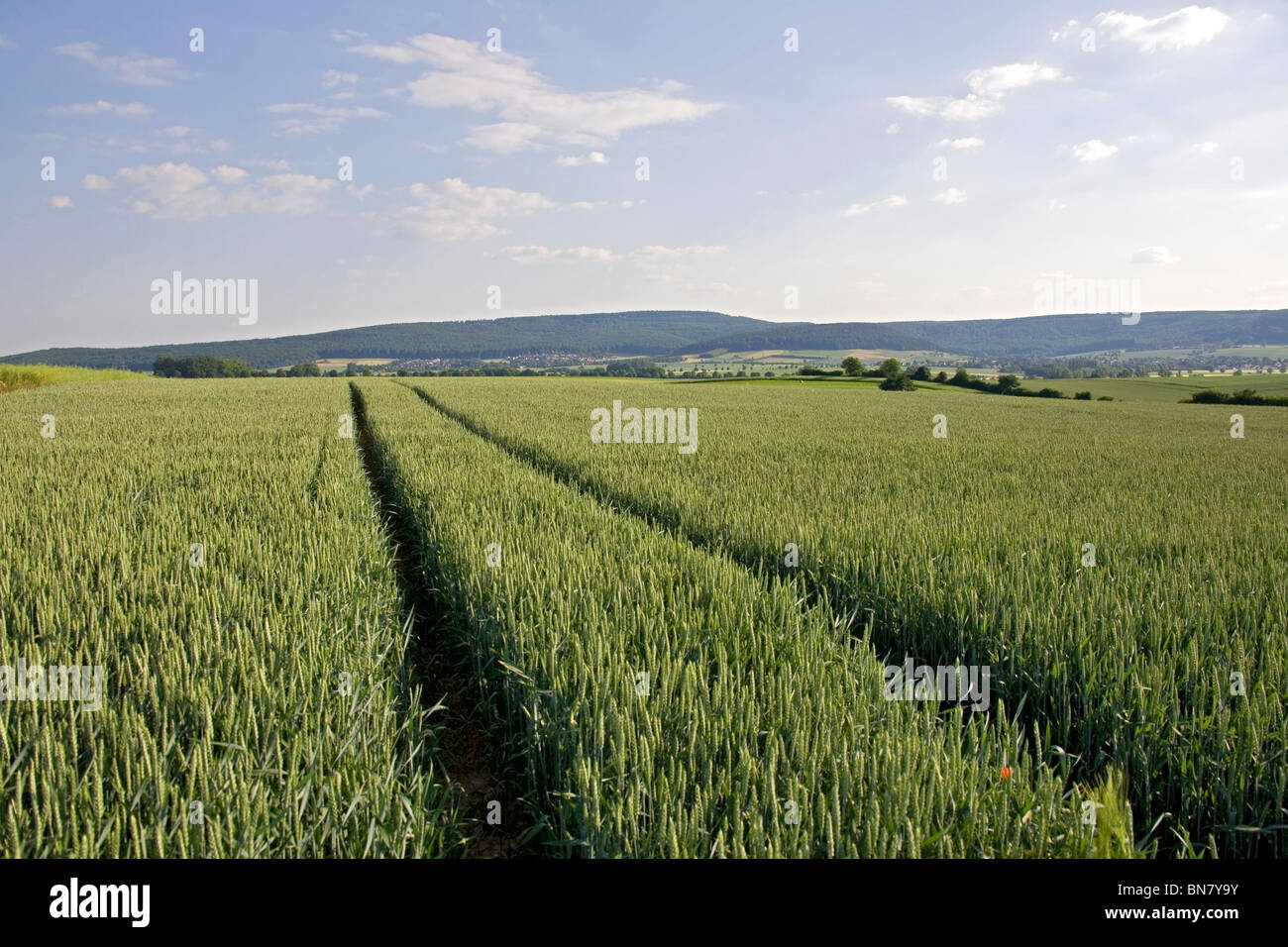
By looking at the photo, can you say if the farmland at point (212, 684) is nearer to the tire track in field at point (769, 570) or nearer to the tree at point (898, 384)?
the tire track in field at point (769, 570)

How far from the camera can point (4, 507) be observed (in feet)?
23.0

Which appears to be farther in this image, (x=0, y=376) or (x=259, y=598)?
(x=0, y=376)

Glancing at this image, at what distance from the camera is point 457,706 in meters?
4.34

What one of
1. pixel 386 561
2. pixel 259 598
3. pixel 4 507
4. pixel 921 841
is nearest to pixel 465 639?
pixel 259 598
